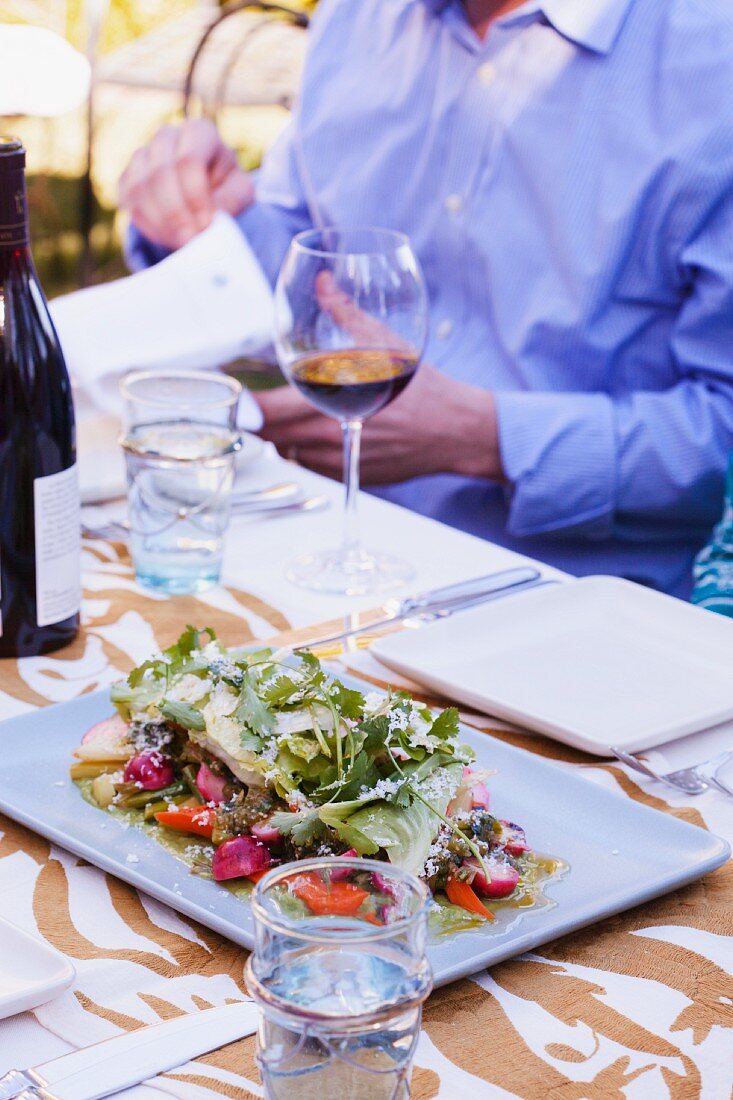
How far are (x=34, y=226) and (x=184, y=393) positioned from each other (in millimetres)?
3772

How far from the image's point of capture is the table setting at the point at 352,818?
60 cm

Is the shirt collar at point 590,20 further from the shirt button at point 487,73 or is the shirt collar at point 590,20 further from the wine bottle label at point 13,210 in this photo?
the wine bottle label at point 13,210

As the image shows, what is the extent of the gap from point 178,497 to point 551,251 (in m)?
0.89

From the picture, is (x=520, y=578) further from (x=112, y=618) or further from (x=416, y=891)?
(x=416, y=891)

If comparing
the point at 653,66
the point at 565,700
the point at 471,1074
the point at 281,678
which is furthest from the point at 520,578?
the point at 653,66

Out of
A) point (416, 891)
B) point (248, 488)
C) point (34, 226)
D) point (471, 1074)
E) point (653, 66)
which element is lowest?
point (34, 226)

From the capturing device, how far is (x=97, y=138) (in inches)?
204

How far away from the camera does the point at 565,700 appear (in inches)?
41.4

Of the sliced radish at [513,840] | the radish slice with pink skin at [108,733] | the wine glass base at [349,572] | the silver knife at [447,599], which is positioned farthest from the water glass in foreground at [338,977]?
the wine glass base at [349,572]

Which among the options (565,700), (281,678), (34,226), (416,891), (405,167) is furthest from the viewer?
(34,226)

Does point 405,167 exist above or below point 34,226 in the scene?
above

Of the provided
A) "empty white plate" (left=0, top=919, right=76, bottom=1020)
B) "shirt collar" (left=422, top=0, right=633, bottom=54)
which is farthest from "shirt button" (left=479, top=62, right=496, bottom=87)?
"empty white plate" (left=0, top=919, right=76, bottom=1020)

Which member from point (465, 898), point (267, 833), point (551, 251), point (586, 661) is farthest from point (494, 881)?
point (551, 251)

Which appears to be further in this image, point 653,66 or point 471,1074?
point 653,66
